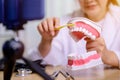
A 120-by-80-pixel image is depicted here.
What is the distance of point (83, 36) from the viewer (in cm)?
94

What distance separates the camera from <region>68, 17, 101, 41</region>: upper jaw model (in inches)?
35.9

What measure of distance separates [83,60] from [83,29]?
12 cm

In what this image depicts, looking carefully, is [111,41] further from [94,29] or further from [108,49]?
[94,29]

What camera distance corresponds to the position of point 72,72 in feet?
3.03

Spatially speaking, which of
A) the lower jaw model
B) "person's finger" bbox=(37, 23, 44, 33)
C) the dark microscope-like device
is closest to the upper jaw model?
the lower jaw model

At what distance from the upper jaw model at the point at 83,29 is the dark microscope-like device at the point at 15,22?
0.71ft

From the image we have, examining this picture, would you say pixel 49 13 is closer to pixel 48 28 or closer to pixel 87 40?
pixel 48 28

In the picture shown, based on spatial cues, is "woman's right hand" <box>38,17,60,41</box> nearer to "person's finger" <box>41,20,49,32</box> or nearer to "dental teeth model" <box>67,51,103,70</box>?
"person's finger" <box>41,20,49,32</box>

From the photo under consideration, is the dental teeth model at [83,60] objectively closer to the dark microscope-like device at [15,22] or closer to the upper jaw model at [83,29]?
the upper jaw model at [83,29]

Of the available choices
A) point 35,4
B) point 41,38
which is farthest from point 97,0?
point 35,4

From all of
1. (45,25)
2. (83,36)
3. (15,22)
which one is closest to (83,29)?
(83,36)

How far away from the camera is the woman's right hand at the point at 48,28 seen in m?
0.94

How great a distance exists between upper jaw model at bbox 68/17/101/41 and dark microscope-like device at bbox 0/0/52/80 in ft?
0.71

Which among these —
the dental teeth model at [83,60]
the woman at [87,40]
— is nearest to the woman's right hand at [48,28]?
the woman at [87,40]
